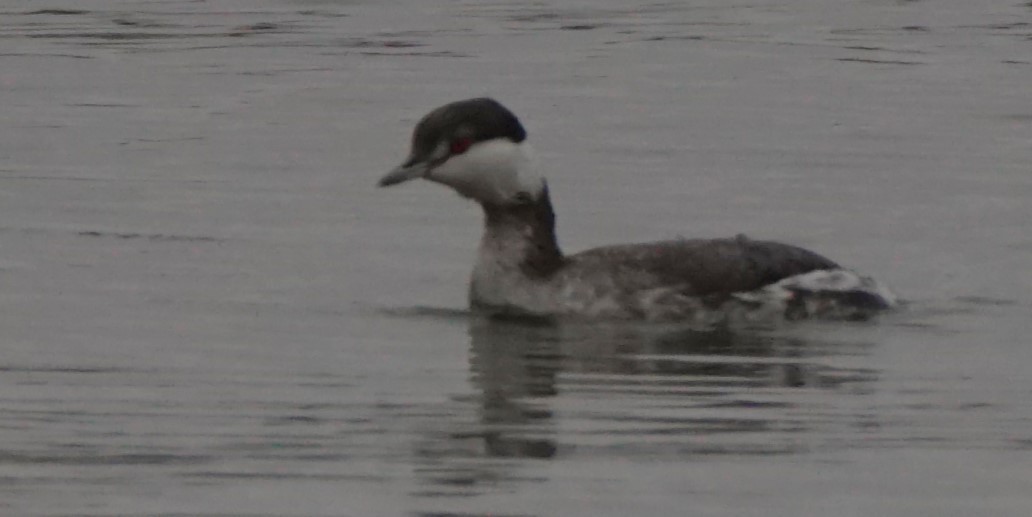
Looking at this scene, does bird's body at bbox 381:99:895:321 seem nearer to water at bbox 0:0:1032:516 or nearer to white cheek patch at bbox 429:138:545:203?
white cheek patch at bbox 429:138:545:203

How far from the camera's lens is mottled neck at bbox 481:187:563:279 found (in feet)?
55.6

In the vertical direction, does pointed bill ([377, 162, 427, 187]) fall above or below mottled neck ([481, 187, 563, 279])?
above

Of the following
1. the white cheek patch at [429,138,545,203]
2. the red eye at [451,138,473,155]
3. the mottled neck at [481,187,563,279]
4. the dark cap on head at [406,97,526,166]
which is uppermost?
the dark cap on head at [406,97,526,166]

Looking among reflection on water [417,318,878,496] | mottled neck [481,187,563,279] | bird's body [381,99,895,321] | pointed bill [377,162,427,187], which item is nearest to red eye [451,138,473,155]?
bird's body [381,99,895,321]

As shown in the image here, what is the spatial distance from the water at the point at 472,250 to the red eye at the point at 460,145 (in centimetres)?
96

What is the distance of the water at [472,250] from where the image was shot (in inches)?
460

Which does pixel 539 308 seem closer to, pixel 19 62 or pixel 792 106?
pixel 792 106

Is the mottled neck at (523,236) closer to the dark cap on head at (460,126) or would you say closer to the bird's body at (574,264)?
the bird's body at (574,264)

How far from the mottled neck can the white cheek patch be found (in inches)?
3.0

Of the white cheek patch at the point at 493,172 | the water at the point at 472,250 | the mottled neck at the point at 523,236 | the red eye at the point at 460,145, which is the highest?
the red eye at the point at 460,145

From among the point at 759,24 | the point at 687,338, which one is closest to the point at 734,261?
the point at 687,338

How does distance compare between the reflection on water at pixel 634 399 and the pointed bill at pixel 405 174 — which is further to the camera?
the pointed bill at pixel 405 174

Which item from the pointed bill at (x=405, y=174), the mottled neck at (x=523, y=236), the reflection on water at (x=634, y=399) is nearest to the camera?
the reflection on water at (x=634, y=399)

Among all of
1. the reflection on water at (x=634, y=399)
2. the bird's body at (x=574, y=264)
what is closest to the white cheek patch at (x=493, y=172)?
the bird's body at (x=574, y=264)
